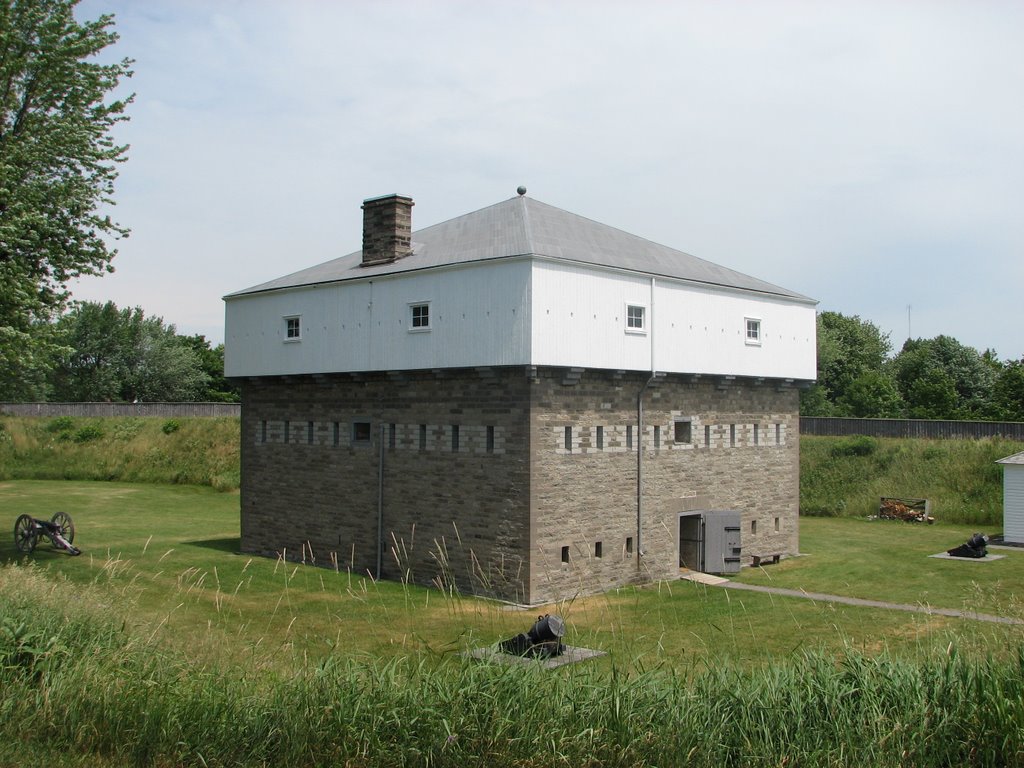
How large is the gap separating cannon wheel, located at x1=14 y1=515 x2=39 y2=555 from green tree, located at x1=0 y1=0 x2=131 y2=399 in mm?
4386

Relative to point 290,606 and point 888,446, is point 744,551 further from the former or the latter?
point 888,446

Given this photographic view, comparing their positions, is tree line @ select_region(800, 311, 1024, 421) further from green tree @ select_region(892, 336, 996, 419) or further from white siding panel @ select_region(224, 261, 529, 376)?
white siding panel @ select_region(224, 261, 529, 376)

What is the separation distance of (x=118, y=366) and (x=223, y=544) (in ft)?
166

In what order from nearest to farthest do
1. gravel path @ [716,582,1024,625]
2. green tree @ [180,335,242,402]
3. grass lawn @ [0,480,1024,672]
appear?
grass lawn @ [0,480,1024,672], gravel path @ [716,582,1024,625], green tree @ [180,335,242,402]

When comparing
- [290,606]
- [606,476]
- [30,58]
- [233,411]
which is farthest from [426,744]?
[233,411]

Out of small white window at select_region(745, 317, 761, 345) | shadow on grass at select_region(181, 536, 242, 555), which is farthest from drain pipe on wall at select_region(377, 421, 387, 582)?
small white window at select_region(745, 317, 761, 345)

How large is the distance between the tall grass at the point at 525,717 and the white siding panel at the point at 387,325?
422 inches

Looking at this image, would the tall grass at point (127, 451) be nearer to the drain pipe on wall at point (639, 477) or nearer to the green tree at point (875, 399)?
the drain pipe on wall at point (639, 477)

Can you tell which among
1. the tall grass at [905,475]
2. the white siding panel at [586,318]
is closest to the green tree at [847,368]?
the tall grass at [905,475]

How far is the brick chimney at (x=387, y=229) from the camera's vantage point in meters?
24.1

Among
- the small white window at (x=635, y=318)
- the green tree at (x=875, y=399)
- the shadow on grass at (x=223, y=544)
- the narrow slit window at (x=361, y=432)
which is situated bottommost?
the shadow on grass at (x=223, y=544)

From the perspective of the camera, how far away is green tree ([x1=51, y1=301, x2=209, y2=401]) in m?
72.7

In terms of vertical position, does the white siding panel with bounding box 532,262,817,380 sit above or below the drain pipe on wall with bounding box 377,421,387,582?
above

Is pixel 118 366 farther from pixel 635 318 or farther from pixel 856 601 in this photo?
pixel 856 601
